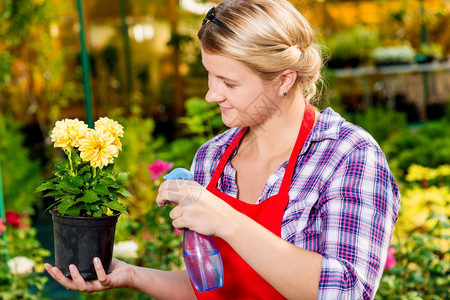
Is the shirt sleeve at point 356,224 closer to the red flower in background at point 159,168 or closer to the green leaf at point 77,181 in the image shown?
the green leaf at point 77,181

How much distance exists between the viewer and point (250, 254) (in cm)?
135

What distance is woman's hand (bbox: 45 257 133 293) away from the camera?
1.50m

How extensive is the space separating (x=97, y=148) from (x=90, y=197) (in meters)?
0.11

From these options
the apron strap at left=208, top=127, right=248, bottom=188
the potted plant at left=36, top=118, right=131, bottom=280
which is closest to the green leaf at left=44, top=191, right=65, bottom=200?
the potted plant at left=36, top=118, right=131, bottom=280

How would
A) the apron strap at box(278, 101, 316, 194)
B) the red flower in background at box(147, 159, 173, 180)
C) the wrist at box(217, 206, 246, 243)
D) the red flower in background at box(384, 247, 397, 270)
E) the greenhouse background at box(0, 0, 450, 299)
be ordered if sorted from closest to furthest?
the wrist at box(217, 206, 246, 243), the apron strap at box(278, 101, 316, 194), the red flower in background at box(384, 247, 397, 270), the red flower in background at box(147, 159, 173, 180), the greenhouse background at box(0, 0, 450, 299)

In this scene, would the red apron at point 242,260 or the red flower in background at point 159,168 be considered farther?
the red flower in background at point 159,168

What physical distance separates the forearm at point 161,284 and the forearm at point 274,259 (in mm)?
432

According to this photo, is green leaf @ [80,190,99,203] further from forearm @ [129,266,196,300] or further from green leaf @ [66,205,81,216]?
forearm @ [129,266,196,300]

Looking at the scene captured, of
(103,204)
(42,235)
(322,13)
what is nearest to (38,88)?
(42,235)

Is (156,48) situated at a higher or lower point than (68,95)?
higher

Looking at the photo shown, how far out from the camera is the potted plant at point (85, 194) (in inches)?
57.6

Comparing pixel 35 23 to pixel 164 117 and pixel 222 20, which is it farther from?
pixel 222 20

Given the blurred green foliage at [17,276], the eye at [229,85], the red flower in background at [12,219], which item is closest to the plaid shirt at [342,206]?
the eye at [229,85]

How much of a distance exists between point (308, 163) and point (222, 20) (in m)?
0.40
